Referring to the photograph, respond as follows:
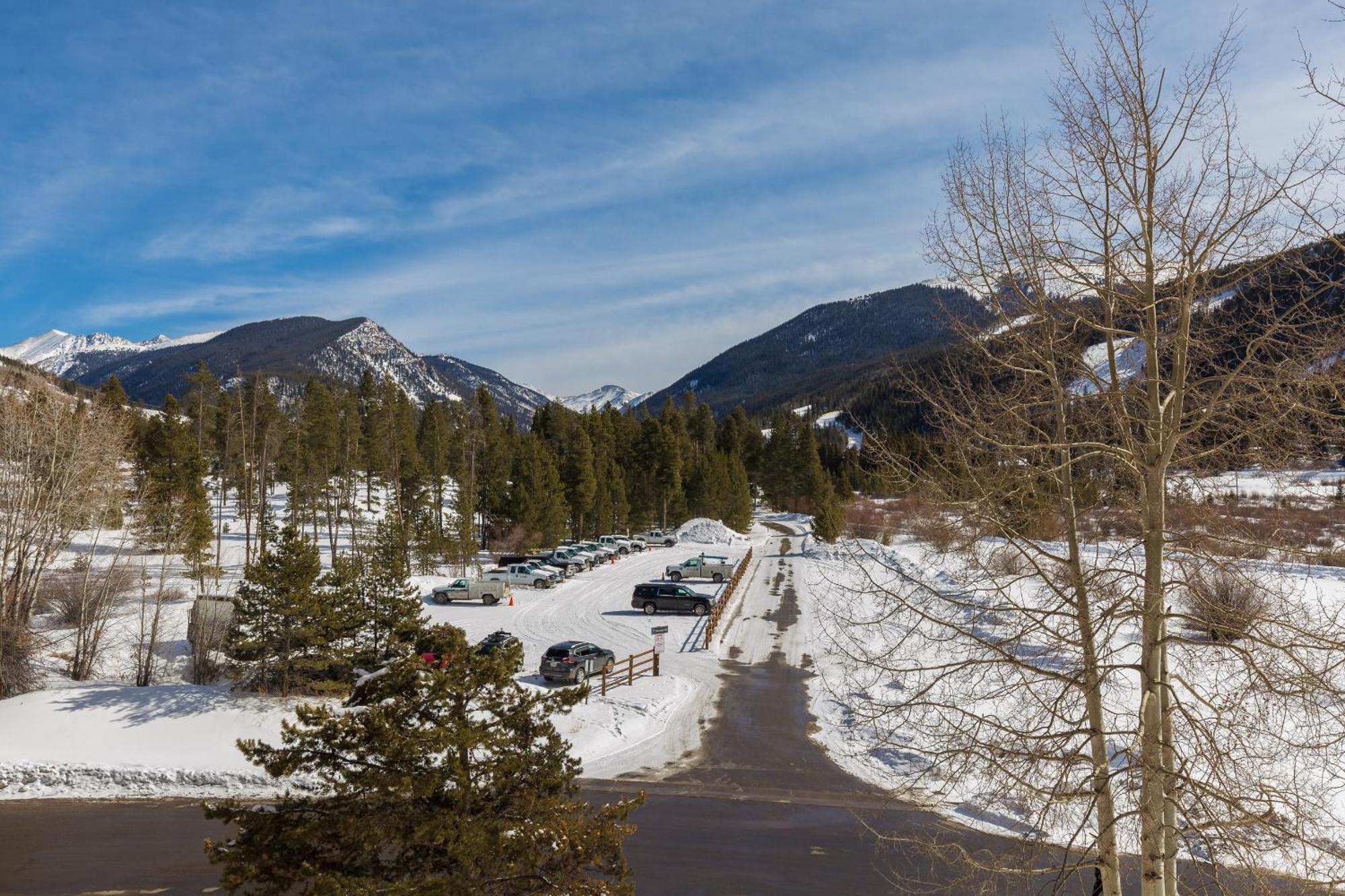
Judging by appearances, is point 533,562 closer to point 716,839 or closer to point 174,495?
point 174,495

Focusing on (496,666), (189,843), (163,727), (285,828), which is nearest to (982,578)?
(496,666)

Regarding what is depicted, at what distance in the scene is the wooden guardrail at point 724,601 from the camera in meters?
32.0

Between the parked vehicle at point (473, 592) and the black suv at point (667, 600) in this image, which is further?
the parked vehicle at point (473, 592)

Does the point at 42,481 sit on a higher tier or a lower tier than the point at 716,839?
higher

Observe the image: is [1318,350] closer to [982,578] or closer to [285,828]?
[982,578]

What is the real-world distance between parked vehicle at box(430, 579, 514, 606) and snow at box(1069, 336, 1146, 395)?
36708 mm

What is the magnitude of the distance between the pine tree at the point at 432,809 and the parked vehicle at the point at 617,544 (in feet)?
163

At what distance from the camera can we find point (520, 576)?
44.2 metres

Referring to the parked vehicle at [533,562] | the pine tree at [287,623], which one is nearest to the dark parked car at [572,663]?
the pine tree at [287,623]

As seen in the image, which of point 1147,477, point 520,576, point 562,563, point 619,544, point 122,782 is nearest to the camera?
point 1147,477

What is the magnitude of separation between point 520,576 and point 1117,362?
133 ft

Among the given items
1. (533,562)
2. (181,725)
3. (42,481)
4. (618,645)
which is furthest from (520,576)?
(181,725)

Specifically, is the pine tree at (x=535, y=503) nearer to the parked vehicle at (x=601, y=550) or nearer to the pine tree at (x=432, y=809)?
the parked vehicle at (x=601, y=550)

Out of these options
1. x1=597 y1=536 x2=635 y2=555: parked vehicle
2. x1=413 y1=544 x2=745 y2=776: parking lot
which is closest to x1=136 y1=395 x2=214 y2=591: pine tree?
x1=413 y1=544 x2=745 y2=776: parking lot
